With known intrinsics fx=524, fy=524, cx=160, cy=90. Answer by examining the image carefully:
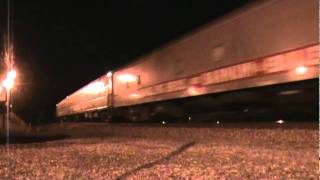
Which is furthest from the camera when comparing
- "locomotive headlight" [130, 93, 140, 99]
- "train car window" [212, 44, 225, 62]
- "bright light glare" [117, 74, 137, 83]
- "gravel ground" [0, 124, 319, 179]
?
"bright light glare" [117, 74, 137, 83]

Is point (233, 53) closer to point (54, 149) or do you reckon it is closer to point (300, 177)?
point (54, 149)

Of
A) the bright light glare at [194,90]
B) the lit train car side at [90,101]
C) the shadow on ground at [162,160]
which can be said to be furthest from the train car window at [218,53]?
the lit train car side at [90,101]

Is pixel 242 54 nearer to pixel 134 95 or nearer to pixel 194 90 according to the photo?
pixel 194 90

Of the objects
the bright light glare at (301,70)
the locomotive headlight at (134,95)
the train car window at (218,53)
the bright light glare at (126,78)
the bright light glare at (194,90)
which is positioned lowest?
the bright light glare at (301,70)

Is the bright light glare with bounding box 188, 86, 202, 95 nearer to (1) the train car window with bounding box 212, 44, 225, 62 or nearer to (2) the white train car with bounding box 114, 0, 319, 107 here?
(2) the white train car with bounding box 114, 0, 319, 107

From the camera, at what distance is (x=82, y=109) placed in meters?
37.4

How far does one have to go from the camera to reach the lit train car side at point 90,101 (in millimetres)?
29294

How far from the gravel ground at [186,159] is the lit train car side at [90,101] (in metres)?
17.0

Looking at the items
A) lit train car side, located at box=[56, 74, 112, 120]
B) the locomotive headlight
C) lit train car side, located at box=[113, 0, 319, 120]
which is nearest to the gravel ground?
lit train car side, located at box=[113, 0, 319, 120]

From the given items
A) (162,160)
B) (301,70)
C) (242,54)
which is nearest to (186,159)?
(162,160)

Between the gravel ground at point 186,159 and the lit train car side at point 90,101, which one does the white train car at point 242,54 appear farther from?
the lit train car side at point 90,101

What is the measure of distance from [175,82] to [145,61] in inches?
167

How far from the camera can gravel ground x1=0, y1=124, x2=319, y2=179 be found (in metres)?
7.38

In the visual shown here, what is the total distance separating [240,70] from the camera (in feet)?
49.6
